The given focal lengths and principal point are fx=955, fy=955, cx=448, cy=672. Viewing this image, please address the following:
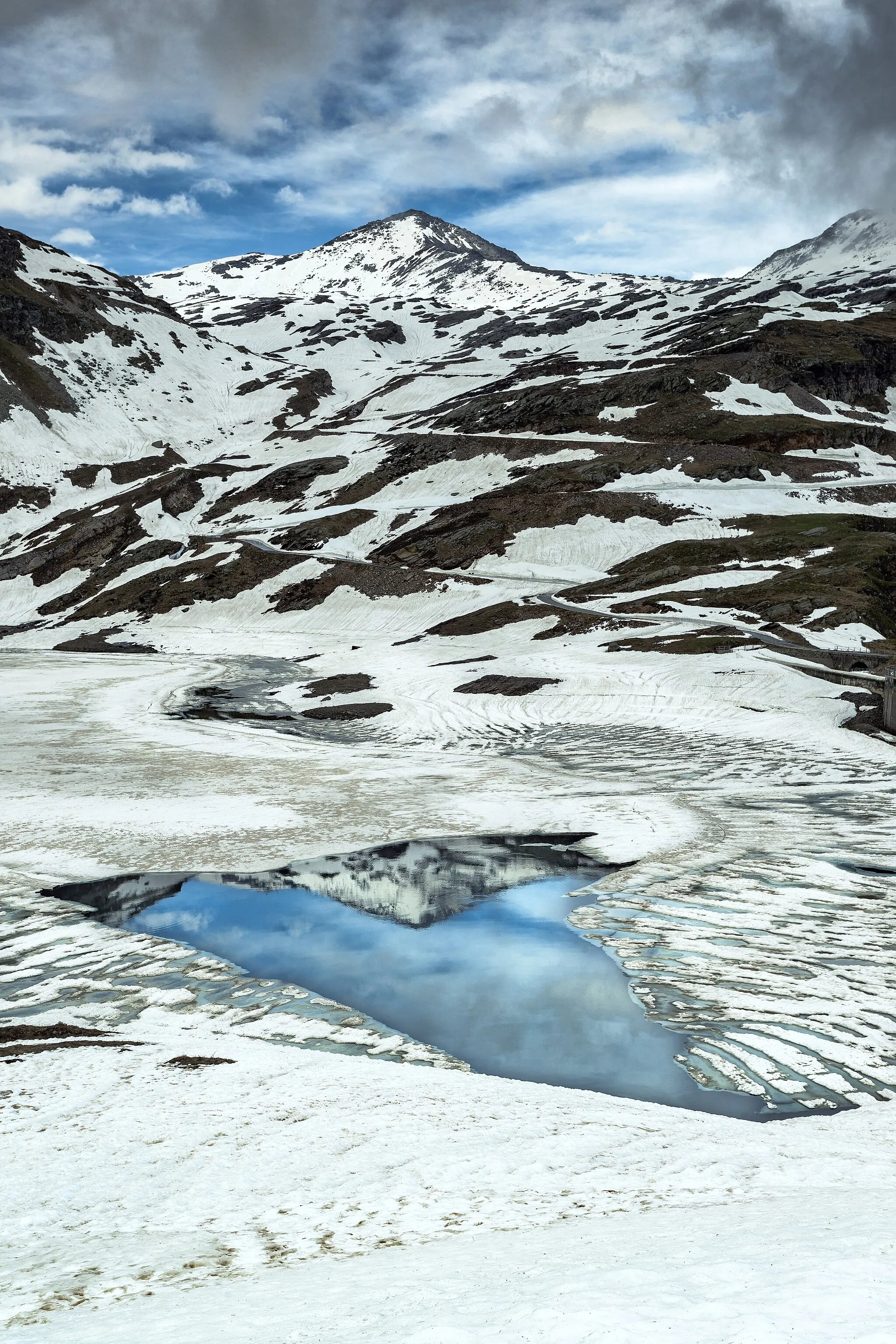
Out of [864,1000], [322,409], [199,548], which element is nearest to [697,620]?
[864,1000]

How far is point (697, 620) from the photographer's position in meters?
59.6

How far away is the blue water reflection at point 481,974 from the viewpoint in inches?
541

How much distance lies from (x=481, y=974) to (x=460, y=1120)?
6.09 meters

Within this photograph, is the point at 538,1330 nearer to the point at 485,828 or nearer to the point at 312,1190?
the point at 312,1190

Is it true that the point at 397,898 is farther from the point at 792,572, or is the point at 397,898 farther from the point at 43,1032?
the point at 792,572

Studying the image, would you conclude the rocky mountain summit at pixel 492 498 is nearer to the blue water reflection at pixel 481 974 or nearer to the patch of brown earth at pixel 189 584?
the patch of brown earth at pixel 189 584

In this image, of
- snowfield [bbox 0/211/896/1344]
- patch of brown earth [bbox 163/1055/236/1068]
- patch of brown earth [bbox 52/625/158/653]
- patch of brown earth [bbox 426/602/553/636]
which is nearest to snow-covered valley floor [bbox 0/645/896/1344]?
snowfield [bbox 0/211/896/1344]

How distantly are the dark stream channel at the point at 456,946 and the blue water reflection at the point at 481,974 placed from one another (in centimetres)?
3

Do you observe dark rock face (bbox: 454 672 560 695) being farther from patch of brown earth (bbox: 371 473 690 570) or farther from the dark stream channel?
patch of brown earth (bbox: 371 473 690 570)

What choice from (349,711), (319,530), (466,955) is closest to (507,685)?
(349,711)

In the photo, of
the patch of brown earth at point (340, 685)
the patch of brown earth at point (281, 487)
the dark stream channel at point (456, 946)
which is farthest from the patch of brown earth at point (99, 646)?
the dark stream channel at point (456, 946)

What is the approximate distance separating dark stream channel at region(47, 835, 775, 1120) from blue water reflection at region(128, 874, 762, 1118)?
32 millimetres

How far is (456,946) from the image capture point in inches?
737

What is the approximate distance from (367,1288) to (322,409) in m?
175
